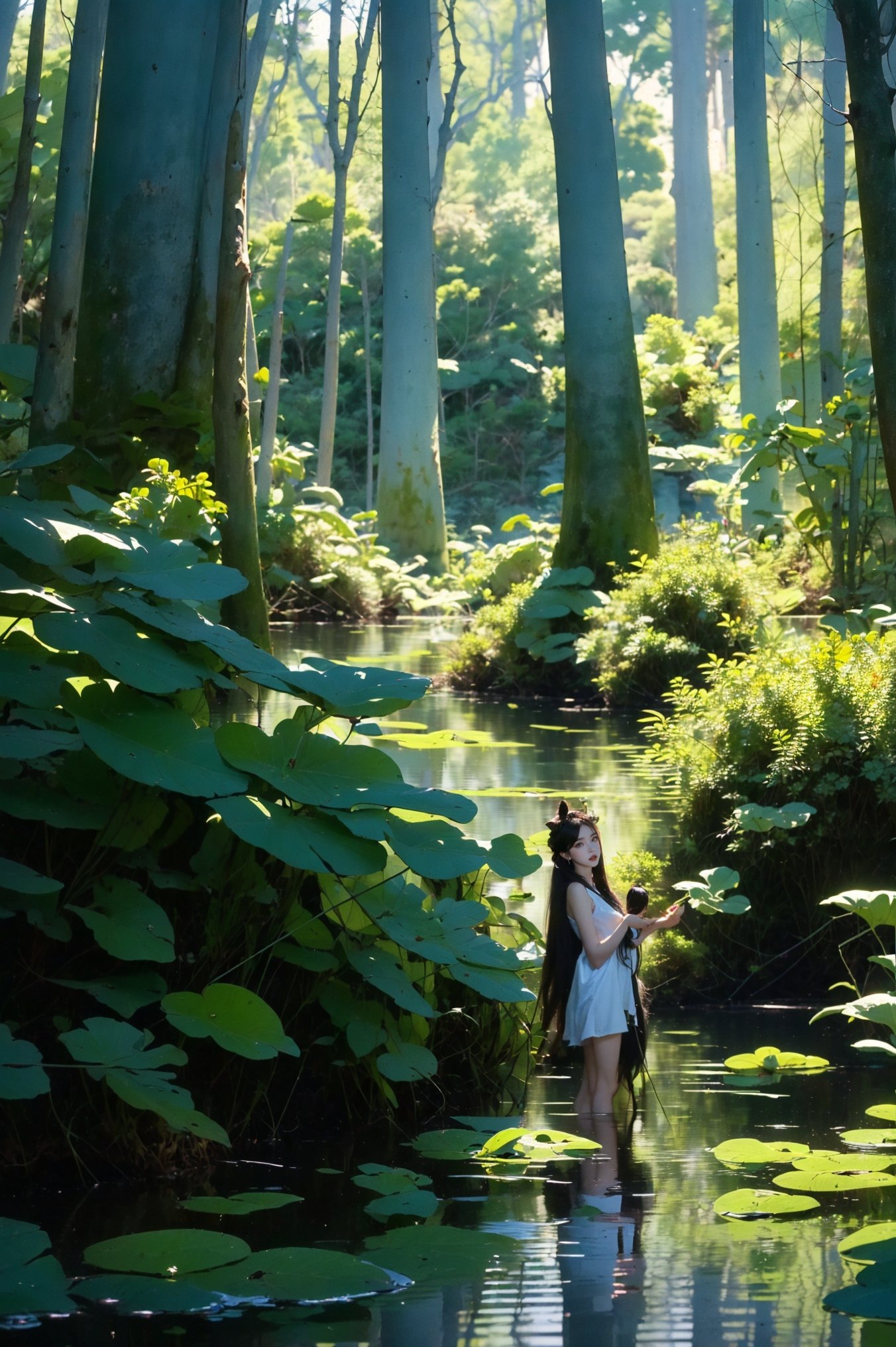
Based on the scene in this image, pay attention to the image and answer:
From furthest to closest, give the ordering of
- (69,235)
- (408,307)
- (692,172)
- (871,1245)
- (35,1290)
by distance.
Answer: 1. (692,172)
2. (408,307)
3. (69,235)
4. (871,1245)
5. (35,1290)

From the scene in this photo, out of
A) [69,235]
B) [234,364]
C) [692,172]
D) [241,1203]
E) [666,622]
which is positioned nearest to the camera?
[241,1203]

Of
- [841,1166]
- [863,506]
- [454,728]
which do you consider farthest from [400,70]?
[841,1166]

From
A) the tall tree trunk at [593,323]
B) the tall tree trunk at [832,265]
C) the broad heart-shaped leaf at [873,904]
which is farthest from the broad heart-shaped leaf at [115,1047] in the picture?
the tall tree trunk at [832,265]

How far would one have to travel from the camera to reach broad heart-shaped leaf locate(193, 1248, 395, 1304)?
237 cm

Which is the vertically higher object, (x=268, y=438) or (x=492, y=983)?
(x=268, y=438)

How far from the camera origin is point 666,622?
10.5m

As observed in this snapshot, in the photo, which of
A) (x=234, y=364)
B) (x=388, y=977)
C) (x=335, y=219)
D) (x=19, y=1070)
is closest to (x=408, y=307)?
(x=335, y=219)

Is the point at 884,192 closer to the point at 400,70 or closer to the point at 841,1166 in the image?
the point at 841,1166

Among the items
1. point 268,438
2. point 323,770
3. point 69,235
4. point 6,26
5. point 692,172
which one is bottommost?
point 323,770

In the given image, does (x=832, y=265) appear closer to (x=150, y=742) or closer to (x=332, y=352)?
(x=332, y=352)

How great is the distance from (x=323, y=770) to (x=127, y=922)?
0.47m

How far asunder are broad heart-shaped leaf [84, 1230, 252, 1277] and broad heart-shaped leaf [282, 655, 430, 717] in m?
1.07

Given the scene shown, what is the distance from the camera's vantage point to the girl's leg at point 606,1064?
3664 millimetres

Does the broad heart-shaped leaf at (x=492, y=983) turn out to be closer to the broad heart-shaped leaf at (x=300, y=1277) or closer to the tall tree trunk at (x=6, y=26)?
the broad heart-shaped leaf at (x=300, y=1277)
